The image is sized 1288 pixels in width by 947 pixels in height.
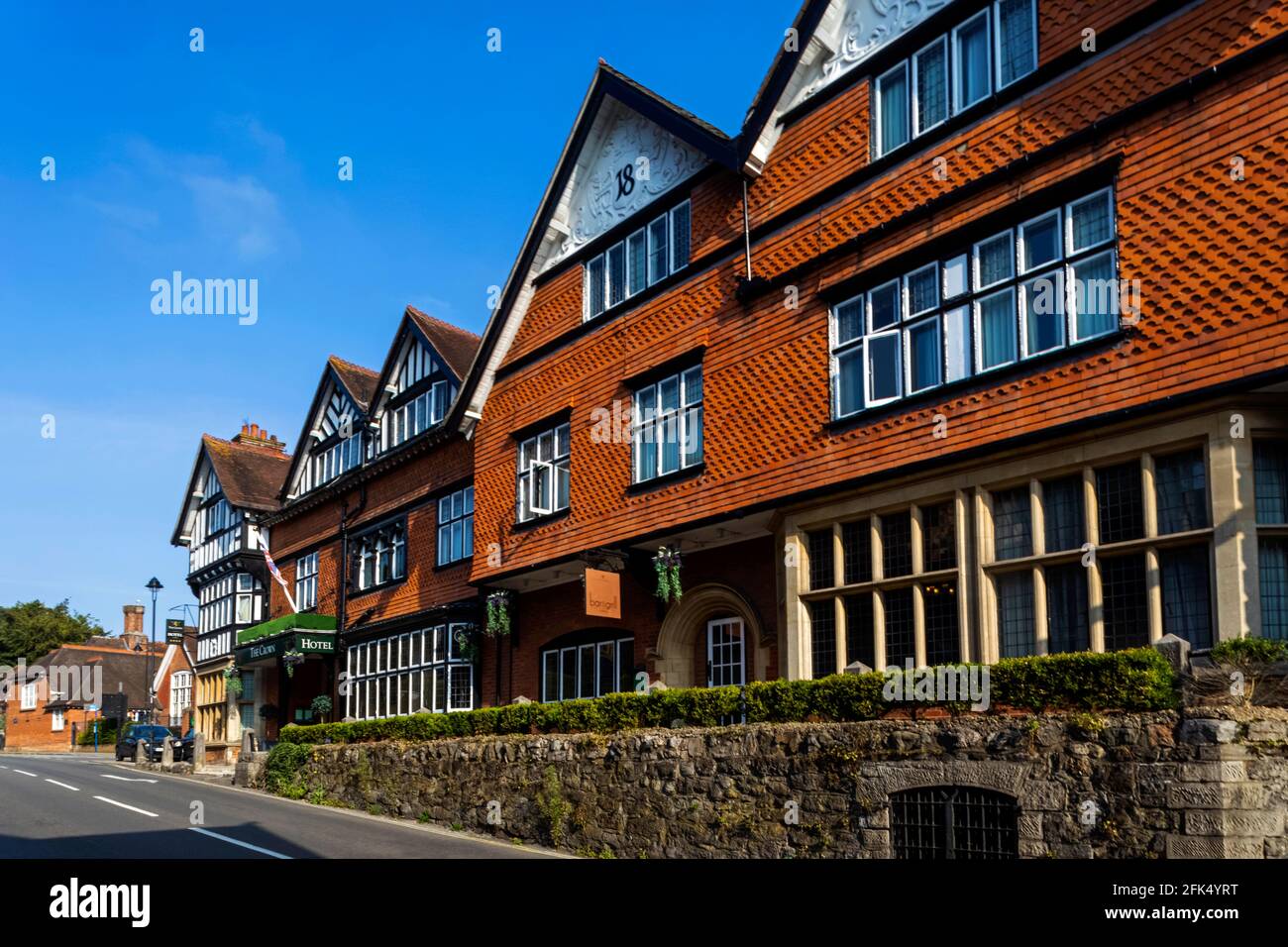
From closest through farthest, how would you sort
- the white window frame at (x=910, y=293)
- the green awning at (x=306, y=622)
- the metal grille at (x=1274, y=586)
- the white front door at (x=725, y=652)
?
1. the metal grille at (x=1274, y=586)
2. the white window frame at (x=910, y=293)
3. the white front door at (x=725, y=652)
4. the green awning at (x=306, y=622)

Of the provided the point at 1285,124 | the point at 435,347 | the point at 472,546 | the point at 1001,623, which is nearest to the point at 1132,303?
the point at 1285,124

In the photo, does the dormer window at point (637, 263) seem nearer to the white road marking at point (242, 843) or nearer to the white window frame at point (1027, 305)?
the white window frame at point (1027, 305)

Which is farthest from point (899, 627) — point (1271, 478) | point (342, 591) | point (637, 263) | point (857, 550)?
point (342, 591)

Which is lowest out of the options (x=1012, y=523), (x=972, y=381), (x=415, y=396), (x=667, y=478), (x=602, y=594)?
(x=602, y=594)

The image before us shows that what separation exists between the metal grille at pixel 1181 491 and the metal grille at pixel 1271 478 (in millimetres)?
479

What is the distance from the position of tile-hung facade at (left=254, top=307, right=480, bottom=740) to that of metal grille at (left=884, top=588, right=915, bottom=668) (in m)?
12.1

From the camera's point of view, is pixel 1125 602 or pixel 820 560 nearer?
pixel 1125 602

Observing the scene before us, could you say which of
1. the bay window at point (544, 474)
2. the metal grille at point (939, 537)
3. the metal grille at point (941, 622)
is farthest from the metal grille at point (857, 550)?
the bay window at point (544, 474)

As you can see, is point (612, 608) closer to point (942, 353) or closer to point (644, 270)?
point (644, 270)

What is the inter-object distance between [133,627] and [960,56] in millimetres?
87623

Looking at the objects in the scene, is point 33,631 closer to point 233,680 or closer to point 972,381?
point 233,680

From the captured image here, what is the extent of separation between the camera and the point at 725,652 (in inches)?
758

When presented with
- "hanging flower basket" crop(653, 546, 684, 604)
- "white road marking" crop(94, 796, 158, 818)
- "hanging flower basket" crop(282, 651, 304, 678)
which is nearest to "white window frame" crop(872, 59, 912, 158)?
"hanging flower basket" crop(653, 546, 684, 604)

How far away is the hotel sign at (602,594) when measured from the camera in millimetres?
19188
